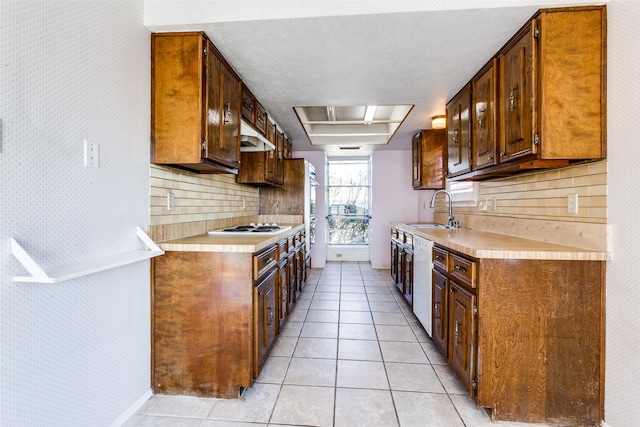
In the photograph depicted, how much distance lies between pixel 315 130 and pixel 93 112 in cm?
350

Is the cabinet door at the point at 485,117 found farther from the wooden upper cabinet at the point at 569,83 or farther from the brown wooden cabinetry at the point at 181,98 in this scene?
the brown wooden cabinetry at the point at 181,98

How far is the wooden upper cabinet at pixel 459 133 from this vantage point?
2.55 meters

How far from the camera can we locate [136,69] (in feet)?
5.80

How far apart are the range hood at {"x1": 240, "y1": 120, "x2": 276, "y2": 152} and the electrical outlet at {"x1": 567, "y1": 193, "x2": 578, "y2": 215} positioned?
7.67 ft

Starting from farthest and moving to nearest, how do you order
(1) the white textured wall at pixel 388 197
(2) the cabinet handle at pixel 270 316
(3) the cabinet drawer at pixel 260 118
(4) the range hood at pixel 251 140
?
1. (1) the white textured wall at pixel 388 197
2. (3) the cabinet drawer at pixel 260 118
3. (4) the range hood at pixel 251 140
4. (2) the cabinet handle at pixel 270 316

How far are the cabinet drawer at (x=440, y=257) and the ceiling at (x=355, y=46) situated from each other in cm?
137

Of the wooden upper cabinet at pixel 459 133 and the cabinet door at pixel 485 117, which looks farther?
the wooden upper cabinet at pixel 459 133

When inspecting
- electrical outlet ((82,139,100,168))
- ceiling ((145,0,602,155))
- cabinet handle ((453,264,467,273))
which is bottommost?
cabinet handle ((453,264,467,273))

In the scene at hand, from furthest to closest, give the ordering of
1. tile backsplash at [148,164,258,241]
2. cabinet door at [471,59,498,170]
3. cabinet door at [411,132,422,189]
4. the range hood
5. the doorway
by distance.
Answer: the doorway
cabinet door at [411,132,422,189]
the range hood
cabinet door at [471,59,498,170]
tile backsplash at [148,164,258,241]

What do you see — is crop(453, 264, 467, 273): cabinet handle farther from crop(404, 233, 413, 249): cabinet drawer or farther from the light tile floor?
crop(404, 233, 413, 249): cabinet drawer

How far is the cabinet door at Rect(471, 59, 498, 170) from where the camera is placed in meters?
2.12

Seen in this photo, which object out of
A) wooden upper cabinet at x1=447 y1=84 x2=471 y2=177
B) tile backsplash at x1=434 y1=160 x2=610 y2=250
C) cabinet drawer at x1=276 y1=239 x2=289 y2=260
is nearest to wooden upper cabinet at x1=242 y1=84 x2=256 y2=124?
cabinet drawer at x1=276 y1=239 x2=289 y2=260

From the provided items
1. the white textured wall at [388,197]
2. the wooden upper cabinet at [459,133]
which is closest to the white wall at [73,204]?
the wooden upper cabinet at [459,133]

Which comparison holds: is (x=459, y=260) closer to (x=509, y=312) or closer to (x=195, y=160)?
(x=509, y=312)
